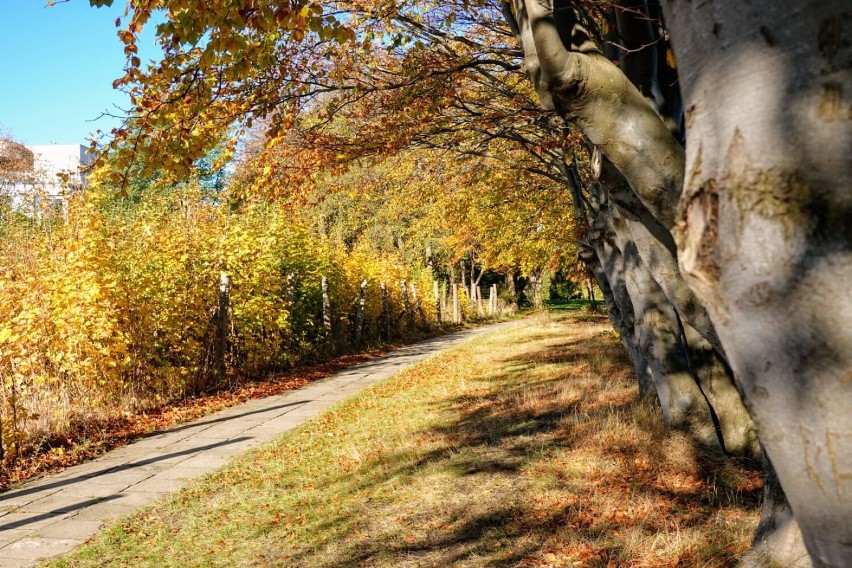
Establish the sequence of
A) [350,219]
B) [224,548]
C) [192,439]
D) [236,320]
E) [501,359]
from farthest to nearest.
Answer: [350,219], [501,359], [236,320], [192,439], [224,548]

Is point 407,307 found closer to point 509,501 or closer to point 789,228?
point 509,501

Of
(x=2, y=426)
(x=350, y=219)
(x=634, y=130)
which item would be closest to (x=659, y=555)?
(x=634, y=130)

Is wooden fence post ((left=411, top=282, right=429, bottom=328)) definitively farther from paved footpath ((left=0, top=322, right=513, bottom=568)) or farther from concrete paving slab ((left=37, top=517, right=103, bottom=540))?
concrete paving slab ((left=37, top=517, right=103, bottom=540))

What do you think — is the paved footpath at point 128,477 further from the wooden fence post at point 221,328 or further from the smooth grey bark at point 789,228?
the smooth grey bark at point 789,228

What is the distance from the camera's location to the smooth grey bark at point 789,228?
3.49ft

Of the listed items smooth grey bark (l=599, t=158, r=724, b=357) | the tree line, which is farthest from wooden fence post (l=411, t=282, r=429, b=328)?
smooth grey bark (l=599, t=158, r=724, b=357)

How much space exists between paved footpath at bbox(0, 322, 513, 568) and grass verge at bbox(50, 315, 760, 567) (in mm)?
314

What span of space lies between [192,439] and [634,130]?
685 centimetres

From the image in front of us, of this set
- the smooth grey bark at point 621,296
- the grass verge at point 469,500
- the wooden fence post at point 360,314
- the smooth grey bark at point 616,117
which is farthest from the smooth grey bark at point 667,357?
the wooden fence post at point 360,314

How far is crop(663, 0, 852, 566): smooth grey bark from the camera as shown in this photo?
3.49 feet

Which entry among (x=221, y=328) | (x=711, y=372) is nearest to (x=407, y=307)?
(x=221, y=328)

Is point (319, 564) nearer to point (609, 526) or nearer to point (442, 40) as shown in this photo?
point (609, 526)

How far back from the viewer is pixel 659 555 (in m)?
3.64

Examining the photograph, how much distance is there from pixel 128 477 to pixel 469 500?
11.7 ft
